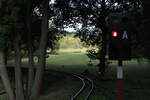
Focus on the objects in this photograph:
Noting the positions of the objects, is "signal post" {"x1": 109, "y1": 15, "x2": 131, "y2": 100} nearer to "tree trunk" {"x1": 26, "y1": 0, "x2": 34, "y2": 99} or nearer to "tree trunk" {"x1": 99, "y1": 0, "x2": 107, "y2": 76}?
"tree trunk" {"x1": 26, "y1": 0, "x2": 34, "y2": 99}

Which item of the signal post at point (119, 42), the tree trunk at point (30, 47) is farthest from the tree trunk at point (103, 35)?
the signal post at point (119, 42)

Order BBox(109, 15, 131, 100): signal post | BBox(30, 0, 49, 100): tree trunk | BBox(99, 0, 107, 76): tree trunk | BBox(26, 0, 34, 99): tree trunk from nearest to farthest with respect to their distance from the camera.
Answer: BBox(109, 15, 131, 100): signal post, BBox(26, 0, 34, 99): tree trunk, BBox(30, 0, 49, 100): tree trunk, BBox(99, 0, 107, 76): tree trunk

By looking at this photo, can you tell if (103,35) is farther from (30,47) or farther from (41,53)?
(30,47)

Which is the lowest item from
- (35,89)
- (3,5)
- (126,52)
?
(35,89)

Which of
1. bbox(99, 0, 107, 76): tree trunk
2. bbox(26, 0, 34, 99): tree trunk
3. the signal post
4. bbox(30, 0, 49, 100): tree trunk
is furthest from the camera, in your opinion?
bbox(99, 0, 107, 76): tree trunk

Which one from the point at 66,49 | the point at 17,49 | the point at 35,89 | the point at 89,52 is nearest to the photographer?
the point at 17,49

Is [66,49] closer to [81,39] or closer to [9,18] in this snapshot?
[81,39]

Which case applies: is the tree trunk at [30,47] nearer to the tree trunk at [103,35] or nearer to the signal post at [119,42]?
the signal post at [119,42]

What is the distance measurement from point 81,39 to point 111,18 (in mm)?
23762

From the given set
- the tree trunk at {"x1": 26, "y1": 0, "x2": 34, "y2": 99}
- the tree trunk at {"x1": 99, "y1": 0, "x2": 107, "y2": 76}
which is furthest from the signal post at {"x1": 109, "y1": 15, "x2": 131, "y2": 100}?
the tree trunk at {"x1": 99, "y1": 0, "x2": 107, "y2": 76}

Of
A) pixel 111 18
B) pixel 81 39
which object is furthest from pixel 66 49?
pixel 111 18

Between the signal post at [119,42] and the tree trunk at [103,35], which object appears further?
the tree trunk at [103,35]

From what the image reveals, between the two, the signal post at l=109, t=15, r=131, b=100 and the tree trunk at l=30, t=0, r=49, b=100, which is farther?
the tree trunk at l=30, t=0, r=49, b=100

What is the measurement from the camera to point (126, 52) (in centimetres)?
1074
